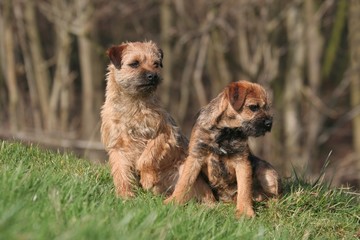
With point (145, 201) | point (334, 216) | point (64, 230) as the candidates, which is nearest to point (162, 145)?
point (145, 201)

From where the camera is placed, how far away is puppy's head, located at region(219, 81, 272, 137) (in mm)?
7199

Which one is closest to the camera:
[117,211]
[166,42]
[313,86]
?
[117,211]

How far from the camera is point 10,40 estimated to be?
788 inches

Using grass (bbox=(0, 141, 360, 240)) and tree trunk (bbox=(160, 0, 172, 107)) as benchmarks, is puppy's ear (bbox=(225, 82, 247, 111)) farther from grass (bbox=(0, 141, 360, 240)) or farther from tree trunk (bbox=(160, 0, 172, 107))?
tree trunk (bbox=(160, 0, 172, 107))

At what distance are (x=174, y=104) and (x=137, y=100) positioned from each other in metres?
17.7

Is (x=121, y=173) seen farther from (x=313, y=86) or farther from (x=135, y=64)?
(x=313, y=86)

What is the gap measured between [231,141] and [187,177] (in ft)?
1.83

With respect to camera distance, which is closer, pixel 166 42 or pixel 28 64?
pixel 166 42

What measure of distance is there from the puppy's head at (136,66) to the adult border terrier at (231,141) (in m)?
0.65

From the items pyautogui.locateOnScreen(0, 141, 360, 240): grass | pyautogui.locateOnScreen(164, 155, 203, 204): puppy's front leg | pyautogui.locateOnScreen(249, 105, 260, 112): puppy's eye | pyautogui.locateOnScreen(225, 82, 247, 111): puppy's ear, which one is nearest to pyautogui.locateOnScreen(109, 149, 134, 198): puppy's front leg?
pyautogui.locateOnScreen(0, 141, 360, 240): grass

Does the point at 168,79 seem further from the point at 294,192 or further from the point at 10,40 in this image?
the point at 294,192

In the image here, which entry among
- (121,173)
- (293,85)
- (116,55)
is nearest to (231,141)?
(121,173)

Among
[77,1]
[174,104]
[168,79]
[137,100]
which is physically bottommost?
[174,104]

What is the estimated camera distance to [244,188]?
7059 mm
